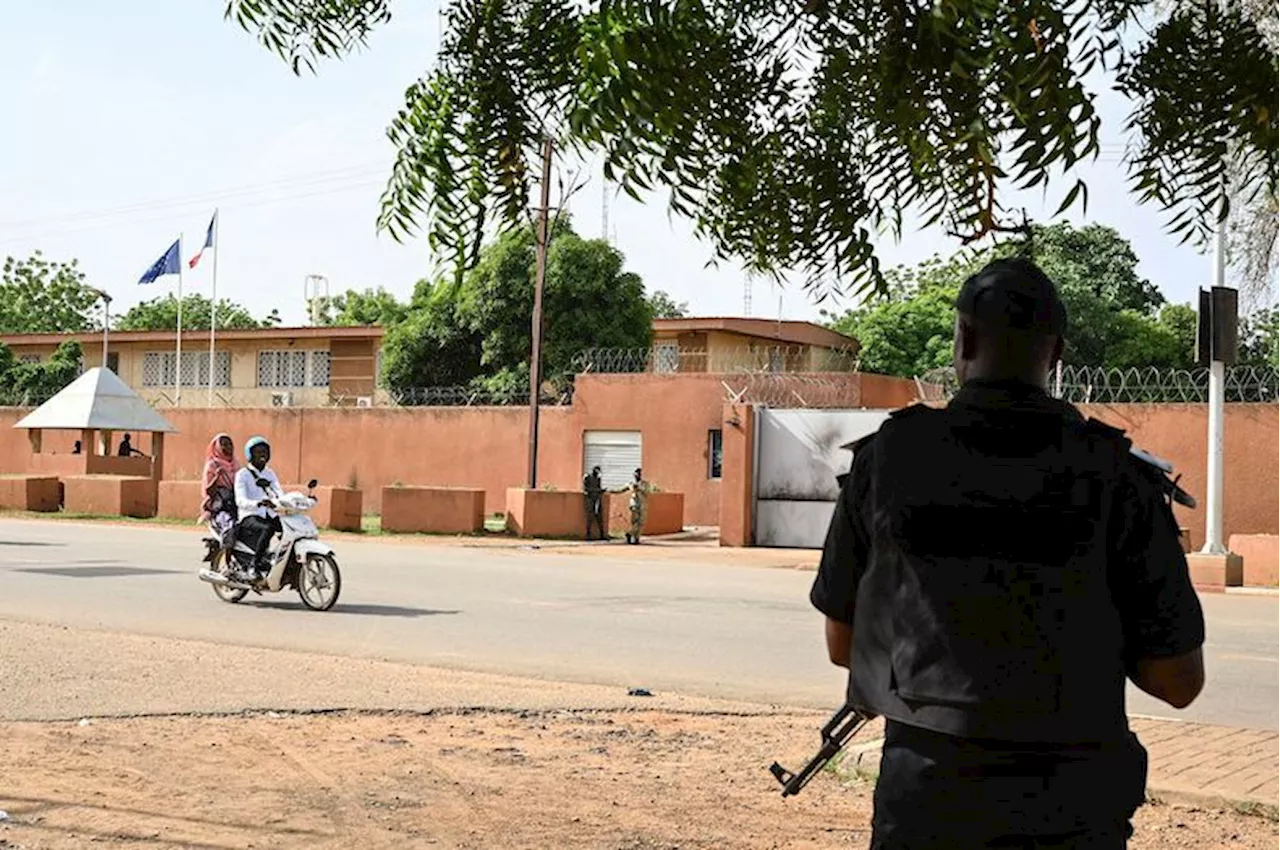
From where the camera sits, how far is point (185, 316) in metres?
70.9

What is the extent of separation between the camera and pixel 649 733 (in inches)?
294

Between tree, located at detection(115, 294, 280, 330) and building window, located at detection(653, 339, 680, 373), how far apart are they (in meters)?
32.7

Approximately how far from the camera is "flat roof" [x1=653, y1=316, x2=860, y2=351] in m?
30.8

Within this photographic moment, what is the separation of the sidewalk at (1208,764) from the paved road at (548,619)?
4.32 ft

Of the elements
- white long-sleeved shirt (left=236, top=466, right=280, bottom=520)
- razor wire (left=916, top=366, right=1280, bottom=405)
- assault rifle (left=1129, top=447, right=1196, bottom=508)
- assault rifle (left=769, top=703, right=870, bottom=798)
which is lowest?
assault rifle (left=769, top=703, right=870, bottom=798)

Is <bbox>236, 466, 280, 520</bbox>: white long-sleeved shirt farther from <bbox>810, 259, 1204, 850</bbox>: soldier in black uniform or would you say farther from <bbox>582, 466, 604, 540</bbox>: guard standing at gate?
<bbox>582, 466, 604, 540</bbox>: guard standing at gate

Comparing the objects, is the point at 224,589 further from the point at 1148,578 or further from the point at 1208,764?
the point at 1148,578

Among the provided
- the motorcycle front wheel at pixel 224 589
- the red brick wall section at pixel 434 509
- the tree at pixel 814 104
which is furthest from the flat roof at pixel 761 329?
the tree at pixel 814 104

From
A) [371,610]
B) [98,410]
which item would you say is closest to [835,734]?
[371,610]

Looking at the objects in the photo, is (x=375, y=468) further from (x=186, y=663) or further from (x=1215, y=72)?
(x=1215, y=72)

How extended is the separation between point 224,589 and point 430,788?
900 cm

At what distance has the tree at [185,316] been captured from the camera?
6962 cm

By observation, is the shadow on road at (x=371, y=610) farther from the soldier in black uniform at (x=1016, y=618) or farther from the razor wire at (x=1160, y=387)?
the soldier in black uniform at (x=1016, y=618)

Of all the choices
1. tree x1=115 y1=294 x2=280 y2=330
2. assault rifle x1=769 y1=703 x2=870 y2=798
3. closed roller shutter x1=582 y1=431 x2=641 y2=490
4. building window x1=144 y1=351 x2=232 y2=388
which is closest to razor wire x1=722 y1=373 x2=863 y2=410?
closed roller shutter x1=582 y1=431 x2=641 y2=490
